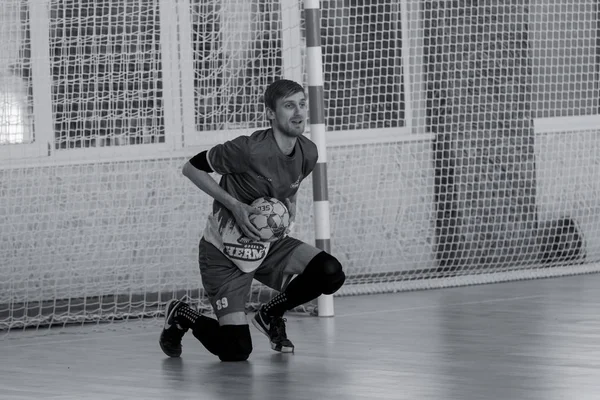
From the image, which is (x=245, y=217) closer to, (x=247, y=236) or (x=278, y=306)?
(x=247, y=236)

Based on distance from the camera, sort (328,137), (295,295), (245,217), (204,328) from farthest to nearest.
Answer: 1. (328,137)
2. (295,295)
3. (204,328)
4. (245,217)

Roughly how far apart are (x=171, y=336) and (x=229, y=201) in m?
0.65

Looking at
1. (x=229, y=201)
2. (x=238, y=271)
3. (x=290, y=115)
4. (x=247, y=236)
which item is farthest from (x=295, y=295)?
(x=290, y=115)

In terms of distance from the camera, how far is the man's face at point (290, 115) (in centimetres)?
489

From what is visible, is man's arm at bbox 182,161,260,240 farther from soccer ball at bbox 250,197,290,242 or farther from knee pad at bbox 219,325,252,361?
knee pad at bbox 219,325,252,361

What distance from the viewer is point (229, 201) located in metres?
4.89

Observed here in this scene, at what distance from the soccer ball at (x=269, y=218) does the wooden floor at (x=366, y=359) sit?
0.50 metres

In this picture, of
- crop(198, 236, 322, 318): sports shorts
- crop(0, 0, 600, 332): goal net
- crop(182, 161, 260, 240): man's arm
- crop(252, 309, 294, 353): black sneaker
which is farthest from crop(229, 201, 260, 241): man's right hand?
crop(0, 0, 600, 332): goal net

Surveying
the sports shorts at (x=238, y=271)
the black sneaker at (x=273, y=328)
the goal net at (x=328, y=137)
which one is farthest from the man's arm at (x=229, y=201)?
the goal net at (x=328, y=137)

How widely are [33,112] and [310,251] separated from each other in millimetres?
2858

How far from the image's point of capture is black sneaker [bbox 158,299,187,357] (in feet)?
16.8

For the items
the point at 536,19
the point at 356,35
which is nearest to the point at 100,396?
the point at 356,35

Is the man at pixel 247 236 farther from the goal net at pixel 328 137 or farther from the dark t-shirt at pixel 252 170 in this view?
the goal net at pixel 328 137

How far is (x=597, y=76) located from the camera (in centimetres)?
941
